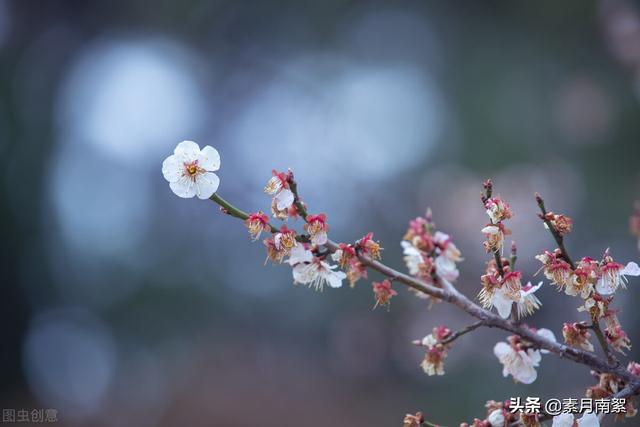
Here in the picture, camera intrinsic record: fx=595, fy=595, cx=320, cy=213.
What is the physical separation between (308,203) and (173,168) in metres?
3.05

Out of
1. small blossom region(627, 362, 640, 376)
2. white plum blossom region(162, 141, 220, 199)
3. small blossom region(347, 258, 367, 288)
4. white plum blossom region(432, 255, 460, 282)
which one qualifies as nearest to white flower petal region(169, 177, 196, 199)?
white plum blossom region(162, 141, 220, 199)

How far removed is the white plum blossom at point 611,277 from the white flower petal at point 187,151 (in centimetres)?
51

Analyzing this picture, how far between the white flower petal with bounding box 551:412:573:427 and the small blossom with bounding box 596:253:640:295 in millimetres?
148

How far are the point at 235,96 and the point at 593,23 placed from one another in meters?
2.87

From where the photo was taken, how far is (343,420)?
4.07m

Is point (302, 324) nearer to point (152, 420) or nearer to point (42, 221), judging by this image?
point (152, 420)

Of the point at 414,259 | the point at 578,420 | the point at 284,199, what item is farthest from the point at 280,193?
the point at 578,420

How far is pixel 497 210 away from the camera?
681mm

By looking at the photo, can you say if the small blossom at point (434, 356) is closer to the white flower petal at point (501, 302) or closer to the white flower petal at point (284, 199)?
the white flower petal at point (501, 302)

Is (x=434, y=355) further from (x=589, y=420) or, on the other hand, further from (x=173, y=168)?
(x=173, y=168)

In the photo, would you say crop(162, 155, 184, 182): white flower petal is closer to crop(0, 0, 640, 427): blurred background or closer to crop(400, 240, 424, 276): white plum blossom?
crop(400, 240, 424, 276): white plum blossom

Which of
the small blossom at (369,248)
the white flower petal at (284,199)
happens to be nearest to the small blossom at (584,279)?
the small blossom at (369,248)

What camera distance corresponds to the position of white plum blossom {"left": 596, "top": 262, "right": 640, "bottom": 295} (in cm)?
67

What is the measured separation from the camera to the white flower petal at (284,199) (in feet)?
2.34
